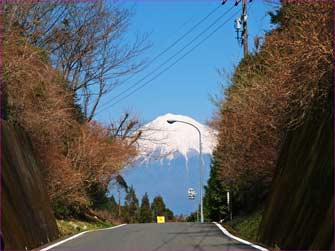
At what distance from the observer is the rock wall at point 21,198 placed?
14.2m

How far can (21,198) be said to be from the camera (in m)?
16.7

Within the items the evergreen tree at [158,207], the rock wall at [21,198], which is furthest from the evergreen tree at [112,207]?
the rock wall at [21,198]

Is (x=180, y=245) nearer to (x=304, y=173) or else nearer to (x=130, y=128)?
(x=304, y=173)

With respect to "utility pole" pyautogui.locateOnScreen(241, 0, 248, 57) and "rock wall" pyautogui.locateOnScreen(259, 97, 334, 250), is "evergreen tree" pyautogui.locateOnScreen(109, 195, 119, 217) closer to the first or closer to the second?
"utility pole" pyautogui.locateOnScreen(241, 0, 248, 57)

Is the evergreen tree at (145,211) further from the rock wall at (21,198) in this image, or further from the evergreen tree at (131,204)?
the rock wall at (21,198)

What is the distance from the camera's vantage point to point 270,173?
23641 mm

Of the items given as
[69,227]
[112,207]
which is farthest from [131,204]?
[69,227]

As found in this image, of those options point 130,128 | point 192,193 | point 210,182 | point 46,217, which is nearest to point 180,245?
point 46,217

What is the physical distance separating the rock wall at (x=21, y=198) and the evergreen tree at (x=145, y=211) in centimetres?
5428

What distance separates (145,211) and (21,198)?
6240 centimetres

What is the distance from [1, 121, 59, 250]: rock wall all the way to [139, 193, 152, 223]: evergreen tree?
178 ft

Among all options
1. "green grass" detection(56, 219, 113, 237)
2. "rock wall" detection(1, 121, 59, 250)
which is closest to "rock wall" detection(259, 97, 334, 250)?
"rock wall" detection(1, 121, 59, 250)

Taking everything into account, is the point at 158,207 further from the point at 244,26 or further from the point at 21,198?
the point at 21,198

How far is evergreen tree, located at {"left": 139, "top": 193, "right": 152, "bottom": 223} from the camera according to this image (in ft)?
248
